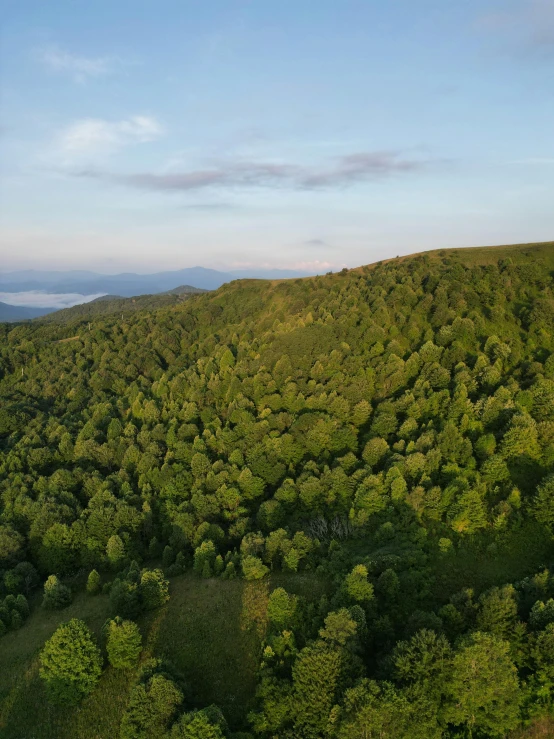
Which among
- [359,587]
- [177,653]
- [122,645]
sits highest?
[359,587]

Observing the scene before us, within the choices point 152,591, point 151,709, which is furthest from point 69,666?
point 152,591

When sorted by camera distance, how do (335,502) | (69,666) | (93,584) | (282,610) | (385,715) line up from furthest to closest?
(335,502) → (93,584) → (282,610) → (69,666) → (385,715)

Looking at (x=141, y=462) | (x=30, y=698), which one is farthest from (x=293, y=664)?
(x=141, y=462)

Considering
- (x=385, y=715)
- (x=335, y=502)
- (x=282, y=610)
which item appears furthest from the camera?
(x=335, y=502)

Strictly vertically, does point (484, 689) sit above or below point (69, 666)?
above

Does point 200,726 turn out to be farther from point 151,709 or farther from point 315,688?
point 315,688

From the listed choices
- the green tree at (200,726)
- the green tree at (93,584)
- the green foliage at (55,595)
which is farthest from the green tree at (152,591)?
the green tree at (200,726)

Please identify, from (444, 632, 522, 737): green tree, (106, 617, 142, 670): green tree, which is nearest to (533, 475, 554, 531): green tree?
(444, 632, 522, 737): green tree
